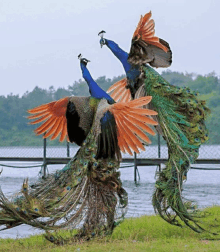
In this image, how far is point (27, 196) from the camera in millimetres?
5730

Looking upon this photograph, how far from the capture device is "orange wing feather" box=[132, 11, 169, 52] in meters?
7.13

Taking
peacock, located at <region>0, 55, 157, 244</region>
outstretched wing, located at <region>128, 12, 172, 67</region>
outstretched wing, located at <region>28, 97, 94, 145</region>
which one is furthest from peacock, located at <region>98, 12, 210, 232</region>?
outstretched wing, located at <region>28, 97, 94, 145</region>

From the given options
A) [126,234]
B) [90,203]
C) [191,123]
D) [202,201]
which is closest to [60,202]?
[90,203]

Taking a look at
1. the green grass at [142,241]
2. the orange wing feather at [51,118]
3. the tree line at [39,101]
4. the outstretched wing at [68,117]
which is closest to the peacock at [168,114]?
the green grass at [142,241]

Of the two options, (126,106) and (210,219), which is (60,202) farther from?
(210,219)

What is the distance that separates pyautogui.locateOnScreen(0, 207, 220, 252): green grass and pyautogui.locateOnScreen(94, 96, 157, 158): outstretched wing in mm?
1061

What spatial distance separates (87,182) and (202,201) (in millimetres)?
6015

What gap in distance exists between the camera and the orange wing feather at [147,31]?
713 cm

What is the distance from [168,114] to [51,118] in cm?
163

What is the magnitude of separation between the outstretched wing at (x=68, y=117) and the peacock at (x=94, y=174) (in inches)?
0.5

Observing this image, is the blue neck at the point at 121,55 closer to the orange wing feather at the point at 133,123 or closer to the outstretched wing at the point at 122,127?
the outstretched wing at the point at 122,127

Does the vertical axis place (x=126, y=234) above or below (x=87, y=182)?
below

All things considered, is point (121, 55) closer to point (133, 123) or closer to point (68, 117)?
point (68, 117)

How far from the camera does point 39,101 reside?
2025 inches
